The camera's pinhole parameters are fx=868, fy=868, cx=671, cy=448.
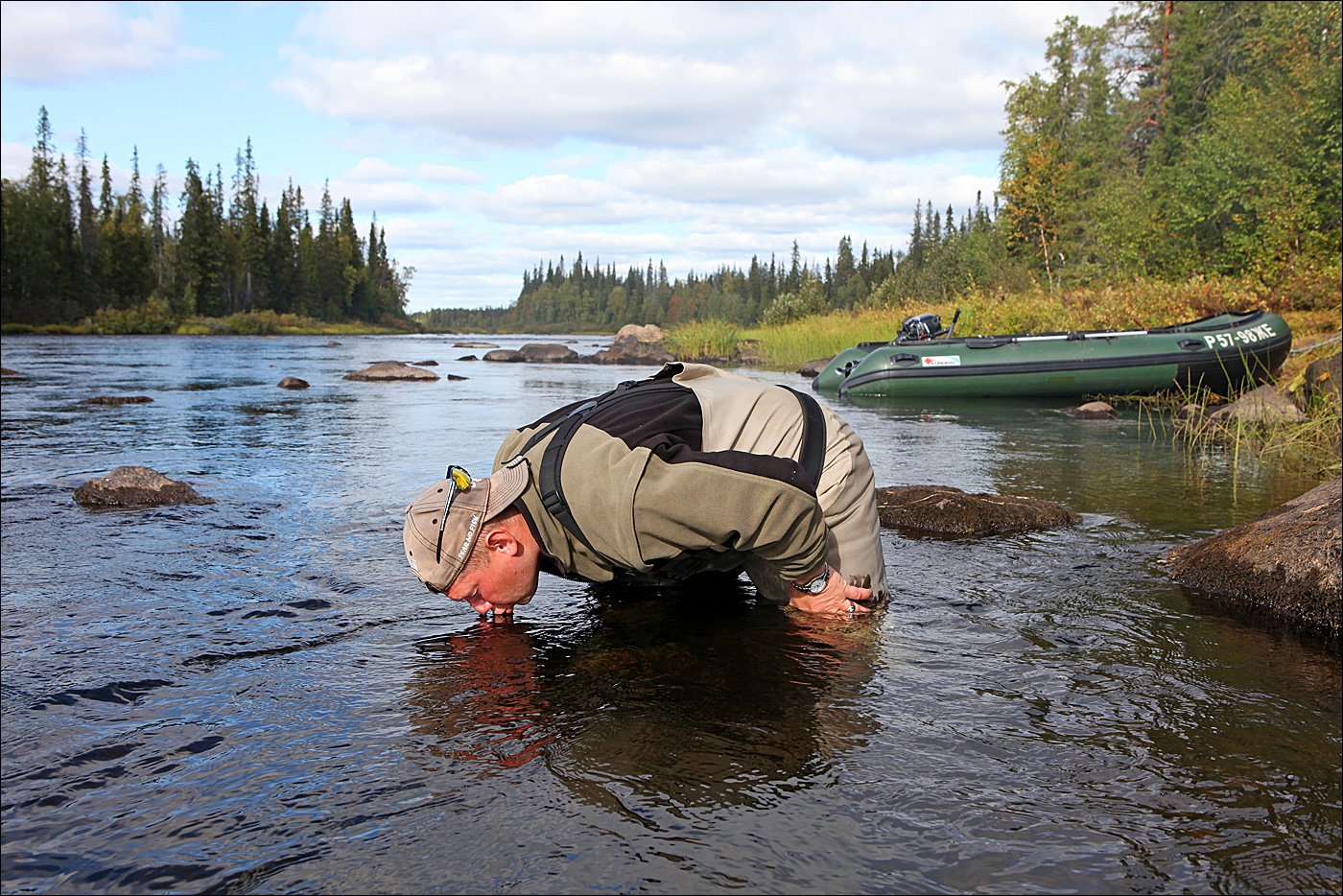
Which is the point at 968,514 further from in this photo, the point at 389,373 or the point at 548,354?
the point at 548,354

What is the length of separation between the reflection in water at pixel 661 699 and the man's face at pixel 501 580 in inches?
11.7

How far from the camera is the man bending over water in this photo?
2.57 m

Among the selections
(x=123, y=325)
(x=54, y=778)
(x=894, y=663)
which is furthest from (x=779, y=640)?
(x=123, y=325)

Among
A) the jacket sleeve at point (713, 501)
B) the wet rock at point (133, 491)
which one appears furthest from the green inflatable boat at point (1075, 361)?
the jacket sleeve at point (713, 501)

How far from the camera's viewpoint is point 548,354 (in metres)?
36.8

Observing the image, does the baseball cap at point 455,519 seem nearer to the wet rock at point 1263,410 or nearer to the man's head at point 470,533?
the man's head at point 470,533

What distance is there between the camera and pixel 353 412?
13.6 metres

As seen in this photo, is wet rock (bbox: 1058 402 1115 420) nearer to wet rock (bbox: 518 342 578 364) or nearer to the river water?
the river water

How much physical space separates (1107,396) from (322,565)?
14273 millimetres

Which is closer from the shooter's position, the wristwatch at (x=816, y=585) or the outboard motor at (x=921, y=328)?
the wristwatch at (x=816, y=585)

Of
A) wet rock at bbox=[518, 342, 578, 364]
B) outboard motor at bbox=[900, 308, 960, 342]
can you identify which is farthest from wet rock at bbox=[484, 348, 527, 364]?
outboard motor at bbox=[900, 308, 960, 342]

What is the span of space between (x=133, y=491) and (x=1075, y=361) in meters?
14.0

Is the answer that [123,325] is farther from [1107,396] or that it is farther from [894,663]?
[894,663]

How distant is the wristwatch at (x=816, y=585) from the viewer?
338cm
